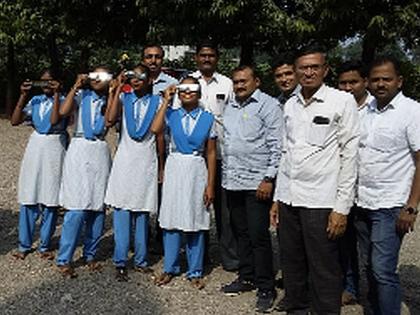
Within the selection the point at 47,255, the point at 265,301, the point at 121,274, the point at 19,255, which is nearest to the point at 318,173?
the point at 265,301

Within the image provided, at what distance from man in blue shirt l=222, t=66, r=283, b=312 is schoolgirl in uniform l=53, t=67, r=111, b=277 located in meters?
1.08

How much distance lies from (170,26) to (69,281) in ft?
21.2

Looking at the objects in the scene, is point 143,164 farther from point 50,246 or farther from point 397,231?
point 397,231

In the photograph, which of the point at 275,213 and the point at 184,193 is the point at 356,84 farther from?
the point at 184,193

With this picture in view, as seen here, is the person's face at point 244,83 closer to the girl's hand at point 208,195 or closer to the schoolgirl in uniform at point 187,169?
the schoolgirl in uniform at point 187,169

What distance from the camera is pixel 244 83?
4.23 metres

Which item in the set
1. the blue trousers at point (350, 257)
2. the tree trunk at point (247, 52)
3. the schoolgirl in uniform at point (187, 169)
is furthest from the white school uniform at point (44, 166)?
the tree trunk at point (247, 52)

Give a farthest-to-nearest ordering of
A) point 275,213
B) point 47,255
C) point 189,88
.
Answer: point 47,255
point 189,88
point 275,213

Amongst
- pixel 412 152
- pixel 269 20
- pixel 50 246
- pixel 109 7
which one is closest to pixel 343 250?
pixel 412 152

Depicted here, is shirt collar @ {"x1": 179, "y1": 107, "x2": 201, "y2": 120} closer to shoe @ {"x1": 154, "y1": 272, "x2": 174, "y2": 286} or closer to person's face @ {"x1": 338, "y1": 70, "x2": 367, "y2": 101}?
person's face @ {"x1": 338, "y1": 70, "x2": 367, "y2": 101}

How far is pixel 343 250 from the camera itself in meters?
3.99

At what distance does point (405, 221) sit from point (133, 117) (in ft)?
7.20

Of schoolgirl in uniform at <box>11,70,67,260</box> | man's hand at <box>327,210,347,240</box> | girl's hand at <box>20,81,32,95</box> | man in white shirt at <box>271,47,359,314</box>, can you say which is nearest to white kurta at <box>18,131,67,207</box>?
schoolgirl in uniform at <box>11,70,67,260</box>

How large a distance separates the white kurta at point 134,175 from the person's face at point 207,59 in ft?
2.25
